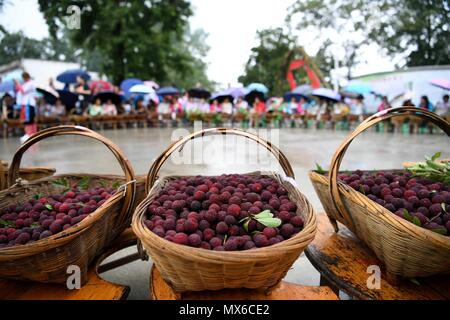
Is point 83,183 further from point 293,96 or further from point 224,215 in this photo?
point 293,96

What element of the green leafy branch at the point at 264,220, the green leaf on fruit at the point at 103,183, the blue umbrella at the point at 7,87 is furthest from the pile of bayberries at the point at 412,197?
the blue umbrella at the point at 7,87

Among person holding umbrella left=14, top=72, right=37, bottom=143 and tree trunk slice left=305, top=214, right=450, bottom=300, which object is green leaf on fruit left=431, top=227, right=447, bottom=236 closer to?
tree trunk slice left=305, top=214, right=450, bottom=300

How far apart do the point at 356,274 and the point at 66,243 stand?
1.13m

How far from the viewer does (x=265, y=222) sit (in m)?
1.26

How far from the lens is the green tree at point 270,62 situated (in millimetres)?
16281

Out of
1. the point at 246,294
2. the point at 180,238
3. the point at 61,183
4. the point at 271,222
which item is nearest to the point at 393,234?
the point at 271,222

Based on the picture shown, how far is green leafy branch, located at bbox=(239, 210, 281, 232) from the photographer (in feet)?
4.08

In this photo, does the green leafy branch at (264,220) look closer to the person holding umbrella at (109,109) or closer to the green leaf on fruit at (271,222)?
the green leaf on fruit at (271,222)

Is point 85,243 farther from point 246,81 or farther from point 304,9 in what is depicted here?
point 304,9

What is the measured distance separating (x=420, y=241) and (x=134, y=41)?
18825 millimetres

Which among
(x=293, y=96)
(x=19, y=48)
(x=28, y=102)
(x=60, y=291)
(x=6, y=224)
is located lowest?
(x=60, y=291)

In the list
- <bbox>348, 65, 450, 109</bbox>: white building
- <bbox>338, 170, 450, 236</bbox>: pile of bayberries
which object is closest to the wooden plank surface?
<bbox>338, 170, 450, 236</bbox>: pile of bayberries

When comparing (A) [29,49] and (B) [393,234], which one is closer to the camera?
(B) [393,234]

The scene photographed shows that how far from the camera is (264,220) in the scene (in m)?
1.27
